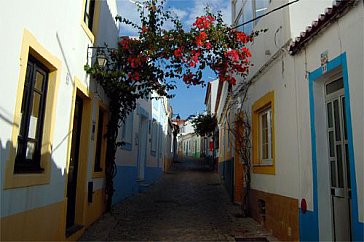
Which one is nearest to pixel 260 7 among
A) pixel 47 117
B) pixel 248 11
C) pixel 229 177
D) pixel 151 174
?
pixel 248 11

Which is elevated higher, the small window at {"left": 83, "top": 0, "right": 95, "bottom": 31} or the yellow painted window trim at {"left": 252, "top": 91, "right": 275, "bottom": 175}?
the small window at {"left": 83, "top": 0, "right": 95, "bottom": 31}

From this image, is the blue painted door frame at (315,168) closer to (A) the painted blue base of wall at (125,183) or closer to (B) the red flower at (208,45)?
(B) the red flower at (208,45)

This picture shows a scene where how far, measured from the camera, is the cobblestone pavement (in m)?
6.86

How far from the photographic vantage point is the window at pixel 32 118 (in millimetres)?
4469

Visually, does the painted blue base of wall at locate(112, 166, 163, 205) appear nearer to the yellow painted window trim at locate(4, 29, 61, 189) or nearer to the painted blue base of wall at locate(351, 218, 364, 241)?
the yellow painted window trim at locate(4, 29, 61, 189)

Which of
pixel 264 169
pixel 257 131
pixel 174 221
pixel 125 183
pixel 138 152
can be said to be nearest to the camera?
pixel 264 169

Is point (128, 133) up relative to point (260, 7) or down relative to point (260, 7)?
down

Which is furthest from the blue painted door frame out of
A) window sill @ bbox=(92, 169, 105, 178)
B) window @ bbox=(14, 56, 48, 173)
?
window sill @ bbox=(92, 169, 105, 178)

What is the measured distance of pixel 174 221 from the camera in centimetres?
825

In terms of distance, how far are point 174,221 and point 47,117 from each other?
437cm

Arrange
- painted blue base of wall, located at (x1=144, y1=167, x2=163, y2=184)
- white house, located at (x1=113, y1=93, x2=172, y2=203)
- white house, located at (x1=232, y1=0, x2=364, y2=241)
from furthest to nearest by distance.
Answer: painted blue base of wall, located at (x1=144, y1=167, x2=163, y2=184) < white house, located at (x1=113, y1=93, x2=172, y2=203) < white house, located at (x1=232, y1=0, x2=364, y2=241)

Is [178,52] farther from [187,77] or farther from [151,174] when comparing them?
[151,174]

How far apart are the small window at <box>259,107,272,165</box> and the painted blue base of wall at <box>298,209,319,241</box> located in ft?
7.18

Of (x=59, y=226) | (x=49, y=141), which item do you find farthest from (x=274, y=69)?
(x=59, y=226)
